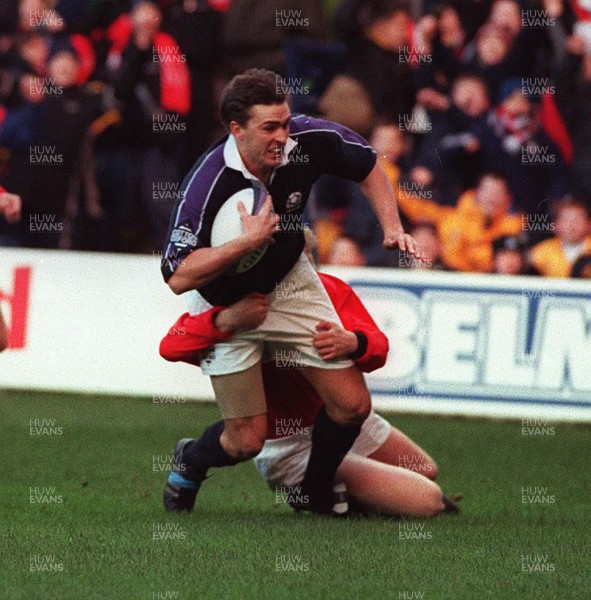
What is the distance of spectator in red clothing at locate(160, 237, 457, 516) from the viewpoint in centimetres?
714

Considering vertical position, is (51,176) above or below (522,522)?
above

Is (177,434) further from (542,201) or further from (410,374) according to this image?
(542,201)

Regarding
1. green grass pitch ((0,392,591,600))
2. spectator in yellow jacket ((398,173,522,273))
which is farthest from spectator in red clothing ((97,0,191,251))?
green grass pitch ((0,392,591,600))

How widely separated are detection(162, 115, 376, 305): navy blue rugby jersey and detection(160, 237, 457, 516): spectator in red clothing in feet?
0.39

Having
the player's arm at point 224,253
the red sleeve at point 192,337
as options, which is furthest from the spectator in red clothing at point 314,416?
the player's arm at point 224,253

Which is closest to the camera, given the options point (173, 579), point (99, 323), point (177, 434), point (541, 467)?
point (173, 579)

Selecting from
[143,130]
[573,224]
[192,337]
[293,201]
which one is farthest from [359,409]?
[143,130]

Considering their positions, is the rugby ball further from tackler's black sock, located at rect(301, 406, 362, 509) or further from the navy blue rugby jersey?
tackler's black sock, located at rect(301, 406, 362, 509)

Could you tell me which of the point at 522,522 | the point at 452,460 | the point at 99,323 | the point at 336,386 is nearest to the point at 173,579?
the point at 336,386

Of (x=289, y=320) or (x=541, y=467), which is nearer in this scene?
(x=289, y=320)

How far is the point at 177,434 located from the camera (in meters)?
10.6

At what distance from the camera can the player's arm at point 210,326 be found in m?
7.04

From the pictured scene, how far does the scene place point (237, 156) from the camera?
691cm

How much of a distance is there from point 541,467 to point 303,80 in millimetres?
4534
